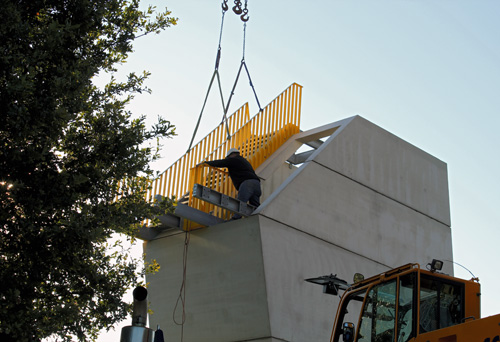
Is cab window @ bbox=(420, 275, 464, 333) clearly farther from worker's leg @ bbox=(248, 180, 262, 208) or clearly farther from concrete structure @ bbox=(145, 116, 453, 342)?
worker's leg @ bbox=(248, 180, 262, 208)

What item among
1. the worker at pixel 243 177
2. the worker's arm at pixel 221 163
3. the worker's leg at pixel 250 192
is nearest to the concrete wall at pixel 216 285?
the worker's leg at pixel 250 192

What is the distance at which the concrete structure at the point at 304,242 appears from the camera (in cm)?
1301

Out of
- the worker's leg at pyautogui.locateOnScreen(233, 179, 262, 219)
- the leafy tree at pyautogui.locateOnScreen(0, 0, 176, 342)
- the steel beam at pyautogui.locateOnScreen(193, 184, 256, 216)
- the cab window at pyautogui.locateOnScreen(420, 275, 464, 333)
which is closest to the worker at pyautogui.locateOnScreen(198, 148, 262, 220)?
the worker's leg at pyautogui.locateOnScreen(233, 179, 262, 219)

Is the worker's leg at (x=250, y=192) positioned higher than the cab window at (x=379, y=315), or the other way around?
the worker's leg at (x=250, y=192)

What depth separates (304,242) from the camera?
543 inches

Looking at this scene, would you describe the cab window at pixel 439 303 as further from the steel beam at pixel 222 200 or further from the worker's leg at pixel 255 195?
the worker's leg at pixel 255 195

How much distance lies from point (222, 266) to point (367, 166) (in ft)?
15.0

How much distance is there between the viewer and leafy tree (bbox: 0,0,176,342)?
843cm

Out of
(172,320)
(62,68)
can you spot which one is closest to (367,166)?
(172,320)

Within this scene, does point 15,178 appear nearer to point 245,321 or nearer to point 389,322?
point 389,322

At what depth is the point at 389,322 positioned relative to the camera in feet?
26.6

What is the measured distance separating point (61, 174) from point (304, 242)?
6.26m

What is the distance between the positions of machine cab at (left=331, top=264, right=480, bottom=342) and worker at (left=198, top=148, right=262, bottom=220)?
543 cm

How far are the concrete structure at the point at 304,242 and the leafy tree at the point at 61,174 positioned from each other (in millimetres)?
3994
